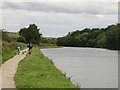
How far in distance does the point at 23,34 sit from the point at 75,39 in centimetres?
5948

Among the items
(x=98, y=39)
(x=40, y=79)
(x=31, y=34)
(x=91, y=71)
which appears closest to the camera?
(x=40, y=79)

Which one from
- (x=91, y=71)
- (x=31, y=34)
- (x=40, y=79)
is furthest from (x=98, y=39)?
(x=40, y=79)

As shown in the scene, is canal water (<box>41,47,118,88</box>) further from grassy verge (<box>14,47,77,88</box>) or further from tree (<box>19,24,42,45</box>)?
tree (<box>19,24,42,45</box>)

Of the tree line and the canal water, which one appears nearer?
the canal water

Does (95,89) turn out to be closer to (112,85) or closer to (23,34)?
(112,85)

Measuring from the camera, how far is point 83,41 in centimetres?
17525

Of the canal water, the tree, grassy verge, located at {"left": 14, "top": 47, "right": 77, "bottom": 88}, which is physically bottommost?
the canal water

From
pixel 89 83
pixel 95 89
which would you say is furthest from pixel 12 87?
pixel 89 83

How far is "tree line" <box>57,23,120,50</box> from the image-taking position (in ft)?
400

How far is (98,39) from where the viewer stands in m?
158

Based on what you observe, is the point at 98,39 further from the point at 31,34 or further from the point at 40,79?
the point at 40,79

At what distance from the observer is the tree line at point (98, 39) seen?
121863mm

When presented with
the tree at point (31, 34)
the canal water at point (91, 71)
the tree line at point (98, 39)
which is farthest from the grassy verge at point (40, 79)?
the tree line at point (98, 39)

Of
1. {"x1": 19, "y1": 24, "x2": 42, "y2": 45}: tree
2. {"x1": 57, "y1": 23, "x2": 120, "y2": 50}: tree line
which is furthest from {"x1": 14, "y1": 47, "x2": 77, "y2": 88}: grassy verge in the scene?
{"x1": 57, "y1": 23, "x2": 120, "y2": 50}: tree line
